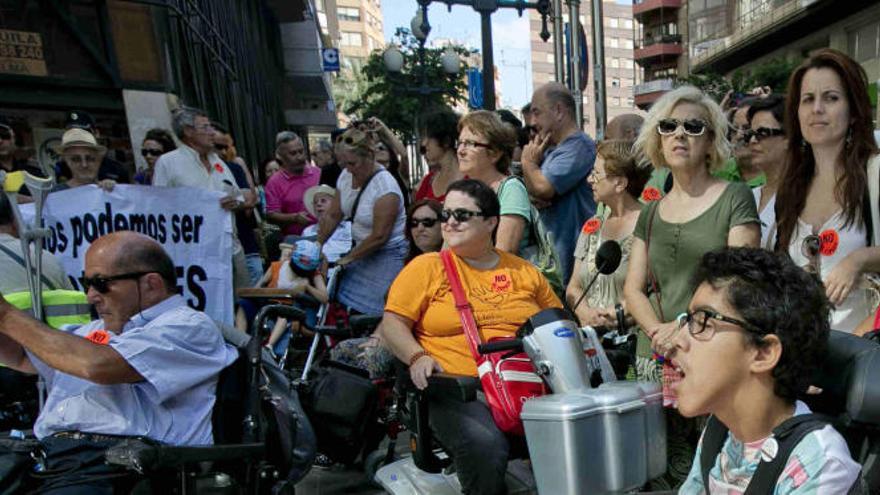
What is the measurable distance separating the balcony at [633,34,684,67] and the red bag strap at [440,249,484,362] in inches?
2827

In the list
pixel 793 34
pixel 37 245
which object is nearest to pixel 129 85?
pixel 37 245

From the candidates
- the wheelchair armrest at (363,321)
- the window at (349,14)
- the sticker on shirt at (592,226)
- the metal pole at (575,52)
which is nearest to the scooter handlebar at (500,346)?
the sticker on shirt at (592,226)

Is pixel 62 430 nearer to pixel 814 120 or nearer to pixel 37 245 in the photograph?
pixel 37 245

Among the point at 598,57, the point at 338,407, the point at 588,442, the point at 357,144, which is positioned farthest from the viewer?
the point at 598,57

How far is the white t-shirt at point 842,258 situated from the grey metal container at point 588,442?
79 centimetres

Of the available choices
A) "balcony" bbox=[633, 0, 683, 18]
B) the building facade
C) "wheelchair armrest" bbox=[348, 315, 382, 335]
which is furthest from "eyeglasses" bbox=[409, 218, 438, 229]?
"balcony" bbox=[633, 0, 683, 18]

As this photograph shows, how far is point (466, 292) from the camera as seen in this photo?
3.31m

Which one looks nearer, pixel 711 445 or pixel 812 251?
pixel 711 445

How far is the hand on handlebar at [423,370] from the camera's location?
9.99 ft

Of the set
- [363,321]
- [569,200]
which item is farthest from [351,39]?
[363,321]

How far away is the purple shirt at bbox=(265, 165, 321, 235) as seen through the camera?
8.72 metres

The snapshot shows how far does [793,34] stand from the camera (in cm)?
3747

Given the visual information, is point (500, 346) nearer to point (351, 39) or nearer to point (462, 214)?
point (462, 214)

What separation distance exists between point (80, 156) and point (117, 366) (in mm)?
2837
